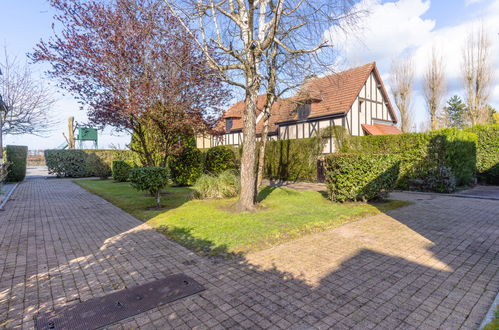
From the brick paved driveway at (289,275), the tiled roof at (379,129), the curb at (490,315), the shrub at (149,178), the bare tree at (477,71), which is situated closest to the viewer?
the curb at (490,315)

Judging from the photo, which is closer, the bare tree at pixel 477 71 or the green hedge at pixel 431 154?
the green hedge at pixel 431 154

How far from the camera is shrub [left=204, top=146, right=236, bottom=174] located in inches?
483

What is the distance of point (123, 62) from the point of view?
8914mm

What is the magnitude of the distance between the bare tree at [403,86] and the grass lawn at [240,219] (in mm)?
20733

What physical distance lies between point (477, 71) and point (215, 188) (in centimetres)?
2153

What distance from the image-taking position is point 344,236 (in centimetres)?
505

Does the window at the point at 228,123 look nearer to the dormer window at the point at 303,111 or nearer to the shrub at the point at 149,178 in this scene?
the dormer window at the point at 303,111

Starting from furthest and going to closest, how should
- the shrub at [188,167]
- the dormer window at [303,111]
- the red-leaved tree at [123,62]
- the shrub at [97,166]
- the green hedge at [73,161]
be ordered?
1. the green hedge at [73,161]
2. the shrub at [97,166]
3. the dormer window at [303,111]
4. the shrub at [188,167]
5. the red-leaved tree at [123,62]

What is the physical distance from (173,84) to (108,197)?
4.84m

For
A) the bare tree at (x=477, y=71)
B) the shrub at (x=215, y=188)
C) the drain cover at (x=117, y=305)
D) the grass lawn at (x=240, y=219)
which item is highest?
the bare tree at (x=477, y=71)

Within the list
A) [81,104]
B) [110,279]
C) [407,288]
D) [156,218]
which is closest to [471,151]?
[407,288]

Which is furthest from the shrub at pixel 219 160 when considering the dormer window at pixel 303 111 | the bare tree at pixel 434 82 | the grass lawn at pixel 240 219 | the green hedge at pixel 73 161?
the bare tree at pixel 434 82

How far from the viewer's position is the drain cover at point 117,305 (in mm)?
2451

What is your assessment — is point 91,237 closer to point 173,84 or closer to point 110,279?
point 110,279
